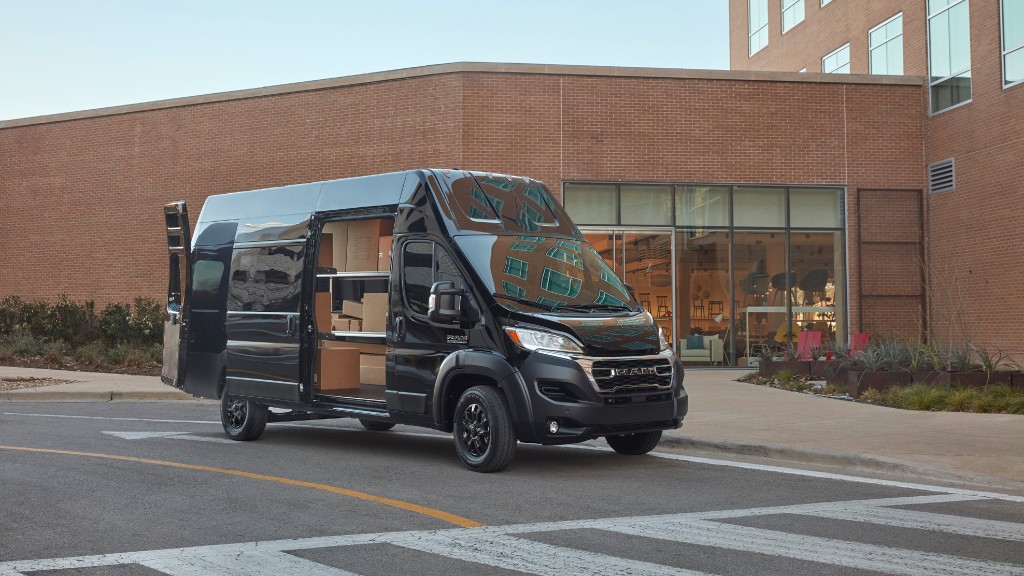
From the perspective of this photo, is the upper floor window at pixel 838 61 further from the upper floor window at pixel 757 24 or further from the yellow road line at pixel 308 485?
the yellow road line at pixel 308 485

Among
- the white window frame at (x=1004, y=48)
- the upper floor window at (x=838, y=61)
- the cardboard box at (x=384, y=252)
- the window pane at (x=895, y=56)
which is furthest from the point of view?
the upper floor window at (x=838, y=61)

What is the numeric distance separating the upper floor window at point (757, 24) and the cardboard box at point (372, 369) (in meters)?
29.6

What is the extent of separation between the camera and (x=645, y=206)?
24266mm

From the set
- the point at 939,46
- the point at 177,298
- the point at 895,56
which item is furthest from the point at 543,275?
the point at 895,56

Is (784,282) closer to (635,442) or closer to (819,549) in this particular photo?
(635,442)

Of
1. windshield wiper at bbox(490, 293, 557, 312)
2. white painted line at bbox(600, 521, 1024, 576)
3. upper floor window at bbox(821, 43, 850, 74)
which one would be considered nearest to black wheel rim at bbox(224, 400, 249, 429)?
windshield wiper at bbox(490, 293, 557, 312)

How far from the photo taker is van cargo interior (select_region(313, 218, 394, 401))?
11.0 metres

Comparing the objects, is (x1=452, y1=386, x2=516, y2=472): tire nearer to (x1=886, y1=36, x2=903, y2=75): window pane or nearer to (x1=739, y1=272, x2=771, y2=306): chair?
(x1=739, y1=272, x2=771, y2=306): chair

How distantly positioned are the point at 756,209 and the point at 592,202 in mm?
3838

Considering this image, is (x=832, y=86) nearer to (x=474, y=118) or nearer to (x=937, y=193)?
(x=937, y=193)

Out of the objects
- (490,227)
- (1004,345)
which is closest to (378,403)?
(490,227)

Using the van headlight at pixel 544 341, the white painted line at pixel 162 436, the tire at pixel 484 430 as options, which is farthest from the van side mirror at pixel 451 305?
the white painted line at pixel 162 436

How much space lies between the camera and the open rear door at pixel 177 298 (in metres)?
12.8

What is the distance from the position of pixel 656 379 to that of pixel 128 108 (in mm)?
22355
